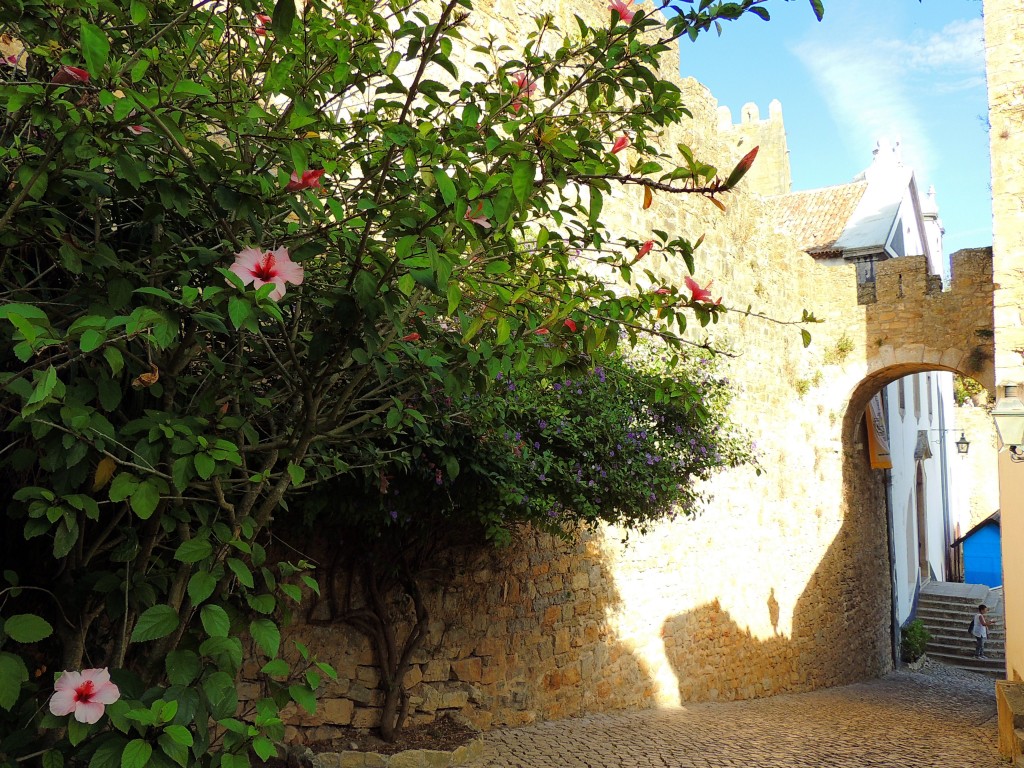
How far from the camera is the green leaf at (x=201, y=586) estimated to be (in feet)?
6.61

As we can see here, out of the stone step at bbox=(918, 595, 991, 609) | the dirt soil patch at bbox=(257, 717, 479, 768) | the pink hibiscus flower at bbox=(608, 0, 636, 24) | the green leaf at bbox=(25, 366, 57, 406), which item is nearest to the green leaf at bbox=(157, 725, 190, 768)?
the green leaf at bbox=(25, 366, 57, 406)

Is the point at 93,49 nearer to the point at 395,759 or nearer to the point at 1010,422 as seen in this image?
the point at 395,759

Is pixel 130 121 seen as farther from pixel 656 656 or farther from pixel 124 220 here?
pixel 656 656

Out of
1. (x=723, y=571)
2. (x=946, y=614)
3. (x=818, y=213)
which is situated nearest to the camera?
(x=723, y=571)

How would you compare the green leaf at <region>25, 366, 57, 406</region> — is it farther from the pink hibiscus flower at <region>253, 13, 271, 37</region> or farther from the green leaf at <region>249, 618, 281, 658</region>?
the pink hibiscus flower at <region>253, 13, 271, 37</region>

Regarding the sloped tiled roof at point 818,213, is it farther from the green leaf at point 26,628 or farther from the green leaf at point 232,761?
the green leaf at point 26,628

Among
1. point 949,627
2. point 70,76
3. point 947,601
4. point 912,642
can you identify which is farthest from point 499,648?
point 947,601

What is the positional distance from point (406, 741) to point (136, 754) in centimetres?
352

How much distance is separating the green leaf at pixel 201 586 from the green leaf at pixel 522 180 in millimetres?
1127

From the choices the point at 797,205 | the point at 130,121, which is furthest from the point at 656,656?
the point at 797,205

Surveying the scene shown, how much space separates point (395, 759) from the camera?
4.73 m

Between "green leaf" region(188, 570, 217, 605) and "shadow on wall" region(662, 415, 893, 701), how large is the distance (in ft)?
21.6

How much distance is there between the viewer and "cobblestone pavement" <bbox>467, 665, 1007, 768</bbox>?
5531mm

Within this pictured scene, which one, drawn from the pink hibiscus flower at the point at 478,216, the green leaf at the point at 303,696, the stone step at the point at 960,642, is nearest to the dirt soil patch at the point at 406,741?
the green leaf at the point at 303,696
